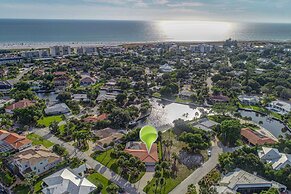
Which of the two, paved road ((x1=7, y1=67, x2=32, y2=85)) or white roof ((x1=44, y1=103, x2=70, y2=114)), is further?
paved road ((x1=7, y1=67, x2=32, y2=85))

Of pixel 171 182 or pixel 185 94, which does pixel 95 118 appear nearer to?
pixel 171 182

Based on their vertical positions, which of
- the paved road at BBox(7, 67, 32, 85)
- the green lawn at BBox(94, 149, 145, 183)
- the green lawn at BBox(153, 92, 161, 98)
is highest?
the paved road at BBox(7, 67, 32, 85)

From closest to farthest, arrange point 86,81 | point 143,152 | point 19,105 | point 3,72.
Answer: point 143,152 < point 19,105 < point 86,81 < point 3,72

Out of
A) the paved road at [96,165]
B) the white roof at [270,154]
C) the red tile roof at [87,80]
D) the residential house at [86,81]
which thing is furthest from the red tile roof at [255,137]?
the red tile roof at [87,80]

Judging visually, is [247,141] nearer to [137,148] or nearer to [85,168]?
[137,148]

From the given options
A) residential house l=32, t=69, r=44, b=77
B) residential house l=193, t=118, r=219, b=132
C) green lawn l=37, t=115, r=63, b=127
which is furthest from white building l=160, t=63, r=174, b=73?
green lawn l=37, t=115, r=63, b=127

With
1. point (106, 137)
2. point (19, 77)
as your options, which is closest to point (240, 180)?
point (106, 137)

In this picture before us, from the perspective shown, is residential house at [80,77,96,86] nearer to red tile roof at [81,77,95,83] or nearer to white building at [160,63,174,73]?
red tile roof at [81,77,95,83]
